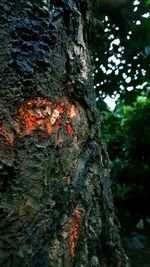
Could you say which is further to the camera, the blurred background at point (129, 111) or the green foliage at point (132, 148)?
the green foliage at point (132, 148)

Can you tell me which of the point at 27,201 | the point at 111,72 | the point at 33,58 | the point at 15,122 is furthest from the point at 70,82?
the point at 111,72

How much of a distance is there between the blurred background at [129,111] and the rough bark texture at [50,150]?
1505 mm

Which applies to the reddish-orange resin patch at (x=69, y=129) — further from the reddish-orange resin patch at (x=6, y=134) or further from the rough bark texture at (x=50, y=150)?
the reddish-orange resin patch at (x=6, y=134)

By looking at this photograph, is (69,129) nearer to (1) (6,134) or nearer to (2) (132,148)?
(1) (6,134)

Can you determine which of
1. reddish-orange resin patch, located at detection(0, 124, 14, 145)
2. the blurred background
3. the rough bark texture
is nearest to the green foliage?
the blurred background

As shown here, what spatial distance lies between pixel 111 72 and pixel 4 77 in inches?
129

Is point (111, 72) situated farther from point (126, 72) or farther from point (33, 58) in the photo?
point (33, 58)

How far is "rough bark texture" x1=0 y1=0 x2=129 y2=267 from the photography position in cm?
84

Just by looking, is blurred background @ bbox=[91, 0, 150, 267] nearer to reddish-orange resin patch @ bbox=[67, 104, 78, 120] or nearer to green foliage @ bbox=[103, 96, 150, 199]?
green foliage @ bbox=[103, 96, 150, 199]

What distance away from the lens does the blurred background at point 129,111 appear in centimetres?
373

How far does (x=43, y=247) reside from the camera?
2.75 ft

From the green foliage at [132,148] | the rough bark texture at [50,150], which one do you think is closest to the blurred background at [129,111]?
the green foliage at [132,148]

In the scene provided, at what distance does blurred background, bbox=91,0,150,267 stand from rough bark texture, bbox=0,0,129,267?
59.3 inches

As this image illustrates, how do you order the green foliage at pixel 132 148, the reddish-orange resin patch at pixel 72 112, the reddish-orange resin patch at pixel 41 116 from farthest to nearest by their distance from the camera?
1. the green foliage at pixel 132 148
2. the reddish-orange resin patch at pixel 72 112
3. the reddish-orange resin patch at pixel 41 116
